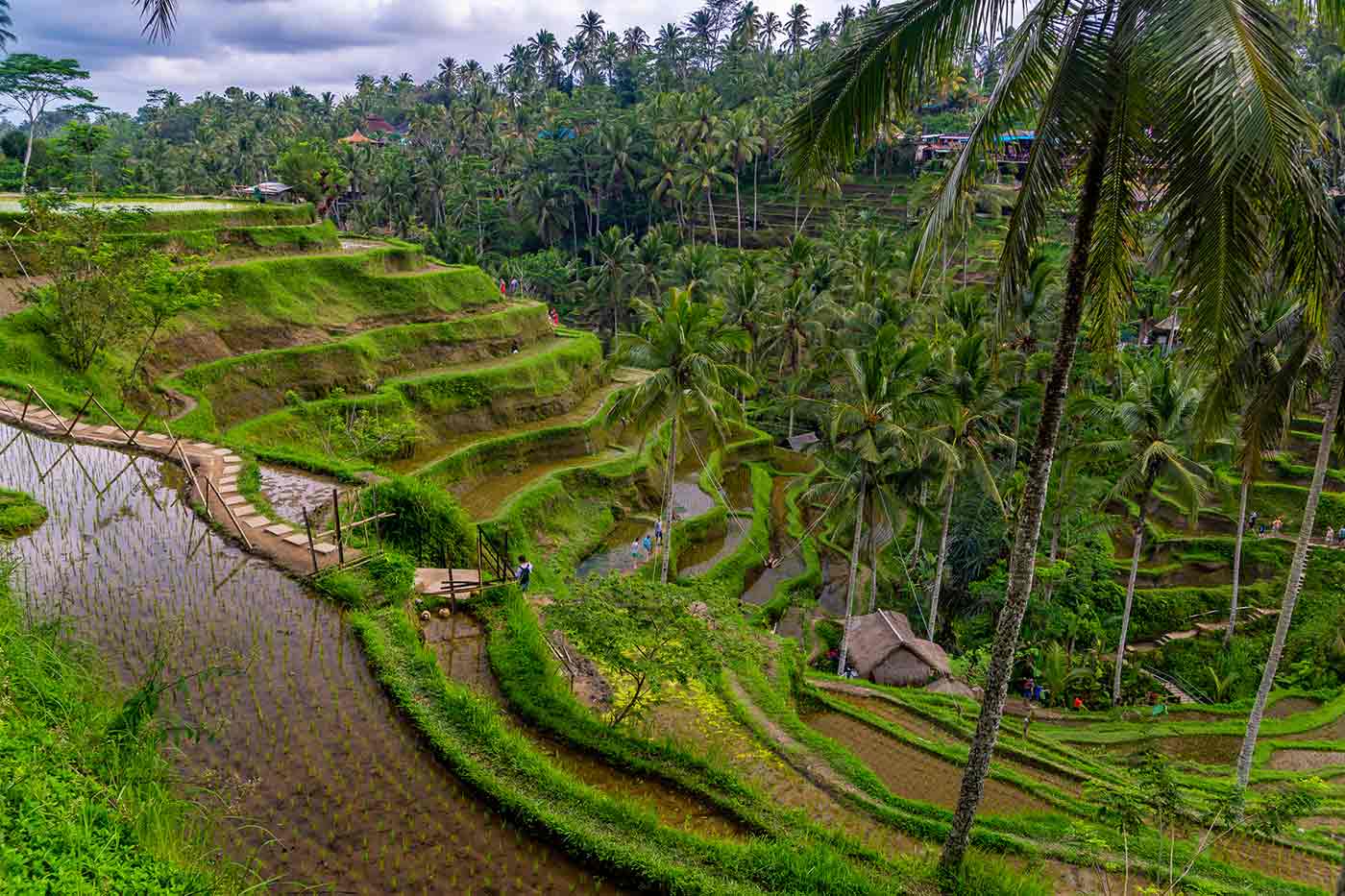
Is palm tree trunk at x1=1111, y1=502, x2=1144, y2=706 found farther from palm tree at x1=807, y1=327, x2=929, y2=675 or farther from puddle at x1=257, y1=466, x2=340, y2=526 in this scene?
puddle at x1=257, y1=466, x2=340, y2=526

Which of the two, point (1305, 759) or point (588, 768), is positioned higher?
point (588, 768)

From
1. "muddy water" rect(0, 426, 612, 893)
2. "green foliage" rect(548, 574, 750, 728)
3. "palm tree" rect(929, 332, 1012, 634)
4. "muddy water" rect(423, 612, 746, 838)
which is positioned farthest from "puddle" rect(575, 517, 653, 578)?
Result: "muddy water" rect(0, 426, 612, 893)

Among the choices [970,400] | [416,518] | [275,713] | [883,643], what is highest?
[970,400]

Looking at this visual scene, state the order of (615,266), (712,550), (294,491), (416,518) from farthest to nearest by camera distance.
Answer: (615,266) < (712,550) < (294,491) < (416,518)

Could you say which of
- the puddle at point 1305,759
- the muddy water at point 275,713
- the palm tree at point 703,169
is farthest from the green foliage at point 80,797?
the palm tree at point 703,169

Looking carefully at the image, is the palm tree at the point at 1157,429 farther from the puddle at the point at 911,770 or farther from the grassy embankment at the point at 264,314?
the grassy embankment at the point at 264,314

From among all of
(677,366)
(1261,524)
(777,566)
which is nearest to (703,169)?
(777,566)

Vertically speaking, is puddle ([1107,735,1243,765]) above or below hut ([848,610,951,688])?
below

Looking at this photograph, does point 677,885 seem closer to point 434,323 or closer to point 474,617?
point 474,617

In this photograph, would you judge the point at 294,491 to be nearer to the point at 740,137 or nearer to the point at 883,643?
the point at 883,643
